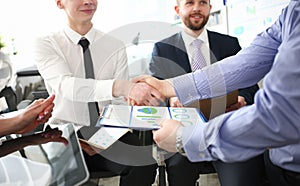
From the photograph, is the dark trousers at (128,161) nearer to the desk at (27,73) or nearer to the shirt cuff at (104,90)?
the shirt cuff at (104,90)

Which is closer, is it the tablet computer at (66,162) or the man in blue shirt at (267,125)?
the man in blue shirt at (267,125)

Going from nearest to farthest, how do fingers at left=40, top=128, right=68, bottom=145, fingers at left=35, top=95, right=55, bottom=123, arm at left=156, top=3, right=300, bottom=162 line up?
arm at left=156, top=3, right=300, bottom=162, fingers at left=40, top=128, right=68, bottom=145, fingers at left=35, top=95, right=55, bottom=123

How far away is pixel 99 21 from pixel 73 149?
2442mm

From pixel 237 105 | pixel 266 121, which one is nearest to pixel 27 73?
pixel 237 105

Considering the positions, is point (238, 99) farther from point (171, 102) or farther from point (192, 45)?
point (192, 45)

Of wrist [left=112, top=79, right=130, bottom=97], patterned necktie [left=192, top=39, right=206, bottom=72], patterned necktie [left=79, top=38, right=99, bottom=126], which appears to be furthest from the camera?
patterned necktie [left=192, top=39, right=206, bottom=72]

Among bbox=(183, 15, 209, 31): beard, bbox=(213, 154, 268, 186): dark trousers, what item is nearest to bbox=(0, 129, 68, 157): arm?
bbox=(213, 154, 268, 186): dark trousers

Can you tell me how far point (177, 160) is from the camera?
1.45 meters

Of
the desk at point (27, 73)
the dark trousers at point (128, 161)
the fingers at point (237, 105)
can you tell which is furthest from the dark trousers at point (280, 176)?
the desk at point (27, 73)

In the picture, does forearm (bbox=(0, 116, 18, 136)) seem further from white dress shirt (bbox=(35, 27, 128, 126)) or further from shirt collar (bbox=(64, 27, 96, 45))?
shirt collar (bbox=(64, 27, 96, 45))

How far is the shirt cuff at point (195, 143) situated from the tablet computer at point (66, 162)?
301 millimetres

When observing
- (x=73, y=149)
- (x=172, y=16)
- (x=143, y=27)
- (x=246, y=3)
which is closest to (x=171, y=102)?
(x=73, y=149)

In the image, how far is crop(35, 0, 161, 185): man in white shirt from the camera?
1.38 meters

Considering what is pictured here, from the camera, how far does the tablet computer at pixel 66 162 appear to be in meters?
0.86
